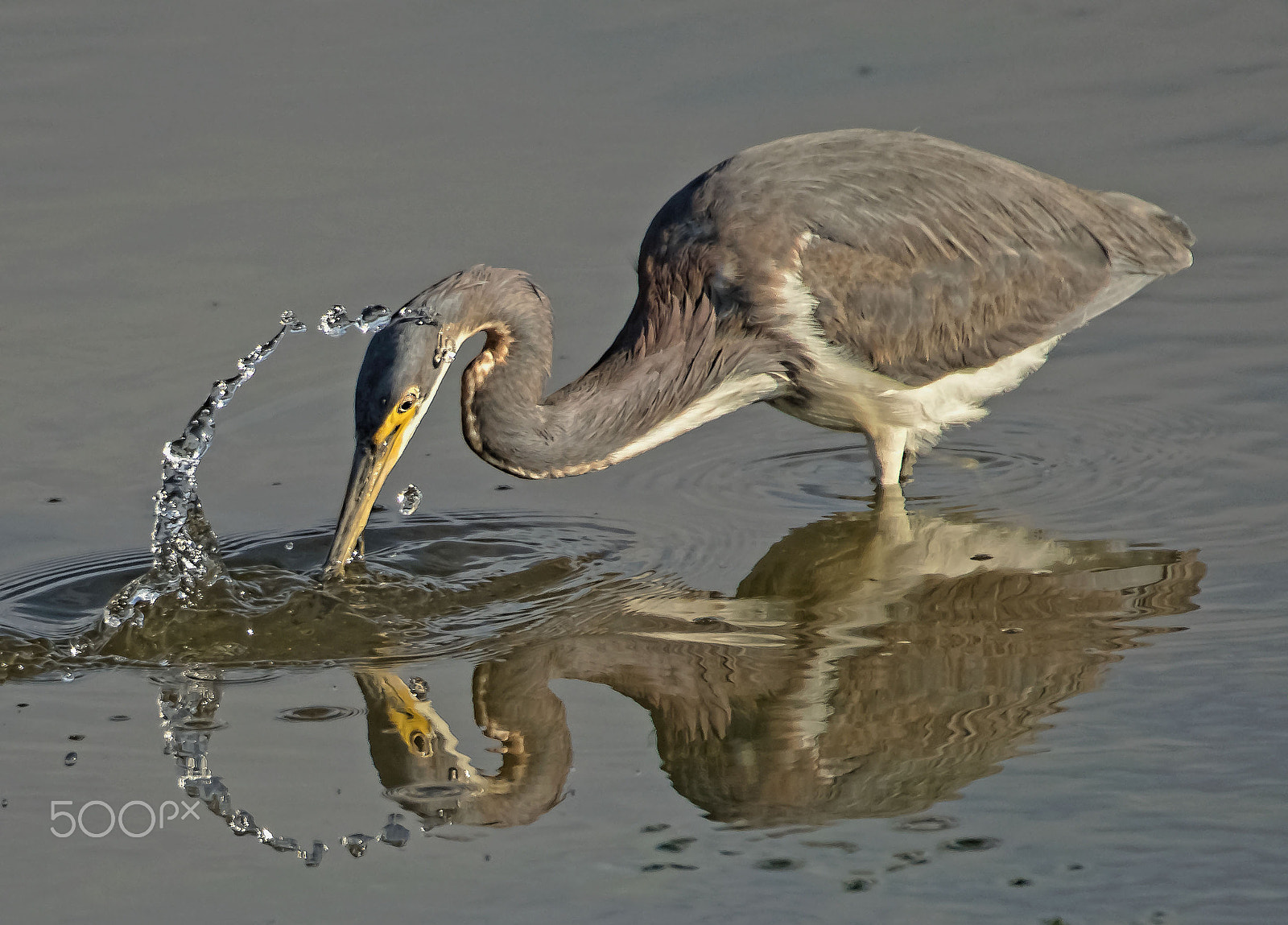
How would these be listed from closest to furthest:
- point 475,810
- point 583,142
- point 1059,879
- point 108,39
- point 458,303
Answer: point 1059,879, point 475,810, point 458,303, point 583,142, point 108,39

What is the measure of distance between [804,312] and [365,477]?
77.4 inches

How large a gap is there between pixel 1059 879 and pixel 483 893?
58.5 inches

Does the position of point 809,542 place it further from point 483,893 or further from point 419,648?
point 483,893

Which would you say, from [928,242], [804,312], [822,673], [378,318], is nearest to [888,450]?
[804,312]

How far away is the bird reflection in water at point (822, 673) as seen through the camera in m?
5.17

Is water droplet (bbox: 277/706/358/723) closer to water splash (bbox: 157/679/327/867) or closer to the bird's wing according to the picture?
water splash (bbox: 157/679/327/867)

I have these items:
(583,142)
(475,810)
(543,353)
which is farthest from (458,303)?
(583,142)

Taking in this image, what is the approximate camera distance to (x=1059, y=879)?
4500 millimetres

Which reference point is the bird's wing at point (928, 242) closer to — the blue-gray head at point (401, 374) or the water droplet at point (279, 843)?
the blue-gray head at point (401, 374)

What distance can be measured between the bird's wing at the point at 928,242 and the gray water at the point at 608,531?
0.62 metres

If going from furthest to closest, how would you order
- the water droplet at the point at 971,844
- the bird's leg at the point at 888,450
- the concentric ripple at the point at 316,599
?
the bird's leg at the point at 888,450, the concentric ripple at the point at 316,599, the water droplet at the point at 971,844

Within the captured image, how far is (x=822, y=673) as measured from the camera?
232 inches

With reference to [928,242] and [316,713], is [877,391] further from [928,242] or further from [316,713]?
[316,713]

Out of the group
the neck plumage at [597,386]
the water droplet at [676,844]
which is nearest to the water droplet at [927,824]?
the water droplet at [676,844]
